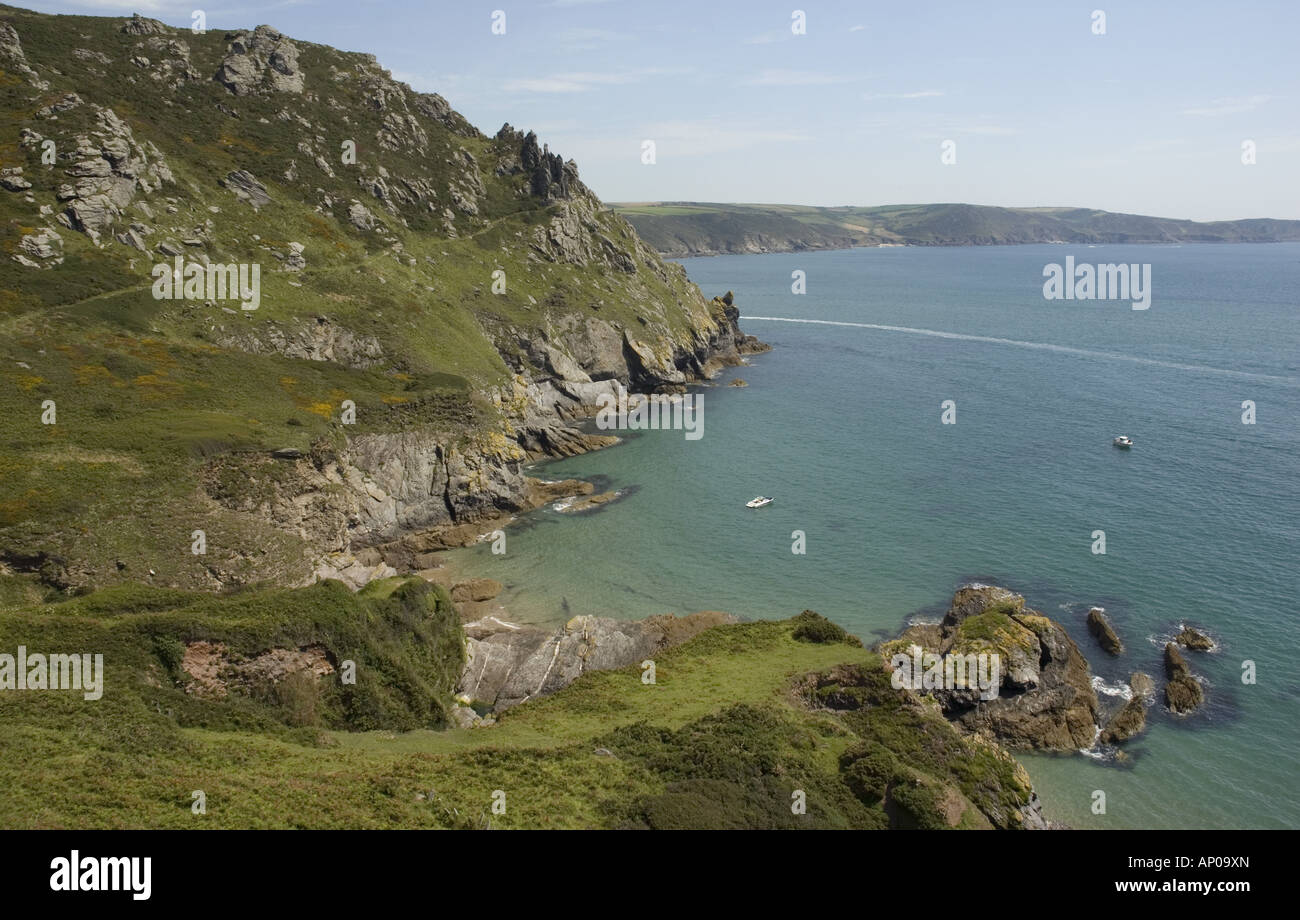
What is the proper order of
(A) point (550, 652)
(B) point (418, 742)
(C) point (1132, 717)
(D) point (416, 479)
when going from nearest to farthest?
(B) point (418, 742) < (C) point (1132, 717) < (A) point (550, 652) < (D) point (416, 479)

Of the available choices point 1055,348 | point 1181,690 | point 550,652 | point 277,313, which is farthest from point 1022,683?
point 1055,348

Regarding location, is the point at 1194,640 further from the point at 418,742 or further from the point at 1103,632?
the point at 418,742

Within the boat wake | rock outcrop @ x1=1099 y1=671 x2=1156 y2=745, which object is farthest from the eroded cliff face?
the boat wake

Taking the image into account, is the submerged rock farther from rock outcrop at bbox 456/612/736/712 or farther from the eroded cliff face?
the eroded cliff face

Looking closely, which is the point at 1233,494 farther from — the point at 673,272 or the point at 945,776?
the point at 673,272
